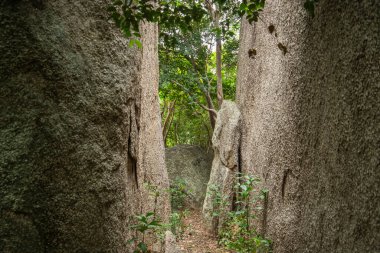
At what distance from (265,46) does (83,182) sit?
533 centimetres

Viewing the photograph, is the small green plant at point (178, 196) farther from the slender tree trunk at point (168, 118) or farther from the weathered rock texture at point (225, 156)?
the slender tree trunk at point (168, 118)

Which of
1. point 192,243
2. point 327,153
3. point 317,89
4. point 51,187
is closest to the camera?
point 51,187

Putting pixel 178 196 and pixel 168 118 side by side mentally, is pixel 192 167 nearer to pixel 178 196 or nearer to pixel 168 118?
pixel 178 196

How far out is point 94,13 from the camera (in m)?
2.44

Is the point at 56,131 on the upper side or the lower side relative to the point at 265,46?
→ lower

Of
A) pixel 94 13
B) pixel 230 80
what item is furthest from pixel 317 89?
pixel 230 80

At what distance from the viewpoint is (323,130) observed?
3.07m

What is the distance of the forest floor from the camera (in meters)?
6.95

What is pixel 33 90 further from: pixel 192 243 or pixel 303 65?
pixel 192 243

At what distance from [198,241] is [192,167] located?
4405mm

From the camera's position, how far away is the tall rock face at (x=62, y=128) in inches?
76.4

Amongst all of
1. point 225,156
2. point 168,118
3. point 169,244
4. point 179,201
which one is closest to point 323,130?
point 169,244

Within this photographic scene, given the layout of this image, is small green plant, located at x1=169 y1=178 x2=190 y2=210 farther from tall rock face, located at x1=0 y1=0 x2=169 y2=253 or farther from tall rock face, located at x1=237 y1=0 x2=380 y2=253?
tall rock face, located at x1=0 y1=0 x2=169 y2=253

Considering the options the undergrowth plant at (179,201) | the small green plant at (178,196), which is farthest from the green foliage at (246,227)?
the small green plant at (178,196)
